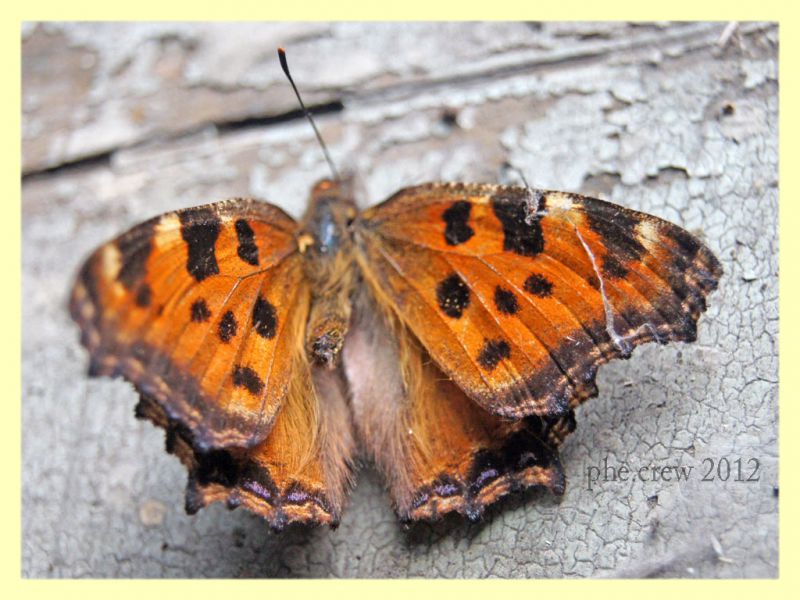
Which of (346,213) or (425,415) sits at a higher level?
(346,213)

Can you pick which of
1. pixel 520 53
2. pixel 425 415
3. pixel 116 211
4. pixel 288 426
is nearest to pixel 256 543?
pixel 288 426

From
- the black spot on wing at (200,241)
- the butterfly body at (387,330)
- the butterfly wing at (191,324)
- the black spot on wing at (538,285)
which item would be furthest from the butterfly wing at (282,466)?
the black spot on wing at (538,285)

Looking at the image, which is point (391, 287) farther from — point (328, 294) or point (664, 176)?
point (664, 176)

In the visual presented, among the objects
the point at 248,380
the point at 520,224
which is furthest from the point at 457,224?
the point at 248,380

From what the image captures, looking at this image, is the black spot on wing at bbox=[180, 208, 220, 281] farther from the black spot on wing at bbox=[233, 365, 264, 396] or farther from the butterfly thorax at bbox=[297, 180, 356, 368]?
the butterfly thorax at bbox=[297, 180, 356, 368]

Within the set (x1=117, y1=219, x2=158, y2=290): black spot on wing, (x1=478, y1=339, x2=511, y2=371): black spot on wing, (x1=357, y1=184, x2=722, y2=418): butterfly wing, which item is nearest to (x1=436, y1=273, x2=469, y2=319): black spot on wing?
(x1=357, y1=184, x2=722, y2=418): butterfly wing

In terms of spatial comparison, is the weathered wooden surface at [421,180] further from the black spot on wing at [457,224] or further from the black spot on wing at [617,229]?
the black spot on wing at [457,224]
